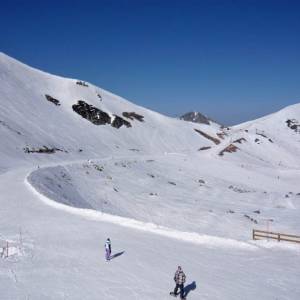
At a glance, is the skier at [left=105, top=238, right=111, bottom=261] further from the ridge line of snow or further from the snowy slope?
the snowy slope

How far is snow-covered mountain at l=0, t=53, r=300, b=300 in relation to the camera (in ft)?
66.8

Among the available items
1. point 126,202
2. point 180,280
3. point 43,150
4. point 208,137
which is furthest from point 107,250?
point 208,137

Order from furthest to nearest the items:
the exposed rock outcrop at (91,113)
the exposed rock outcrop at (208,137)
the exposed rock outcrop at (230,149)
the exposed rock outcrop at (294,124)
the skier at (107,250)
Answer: the exposed rock outcrop at (294,124) → the exposed rock outcrop at (208,137) → the exposed rock outcrop at (91,113) → the exposed rock outcrop at (230,149) → the skier at (107,250)

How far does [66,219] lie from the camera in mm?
30078

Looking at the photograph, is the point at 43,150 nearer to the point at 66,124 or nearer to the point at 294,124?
the point at 66,124

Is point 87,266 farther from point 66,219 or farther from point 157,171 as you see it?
point 157,171

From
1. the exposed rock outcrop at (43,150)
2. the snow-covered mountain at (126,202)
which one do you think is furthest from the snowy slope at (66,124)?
the exposed rock outcrop at (43,150)

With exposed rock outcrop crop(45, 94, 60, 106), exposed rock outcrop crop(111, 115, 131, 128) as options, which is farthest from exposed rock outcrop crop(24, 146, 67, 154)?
exposed rock outcrop crop(111, 115, 131, 128)

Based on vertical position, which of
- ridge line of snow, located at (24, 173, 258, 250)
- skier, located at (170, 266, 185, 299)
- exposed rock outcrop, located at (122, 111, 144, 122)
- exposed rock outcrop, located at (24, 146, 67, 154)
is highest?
exposed rock outcrop, located at (122, 111, 144, 122)

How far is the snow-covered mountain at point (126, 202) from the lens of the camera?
20.4m

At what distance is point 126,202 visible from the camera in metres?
48.8

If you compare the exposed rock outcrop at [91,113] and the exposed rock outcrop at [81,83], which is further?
the exposed rock outcrop at [81,83]

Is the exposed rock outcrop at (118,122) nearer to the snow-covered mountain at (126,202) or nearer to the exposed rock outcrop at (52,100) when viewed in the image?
the snow-covered mountain at (126,202)

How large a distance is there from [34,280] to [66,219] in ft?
37.7
